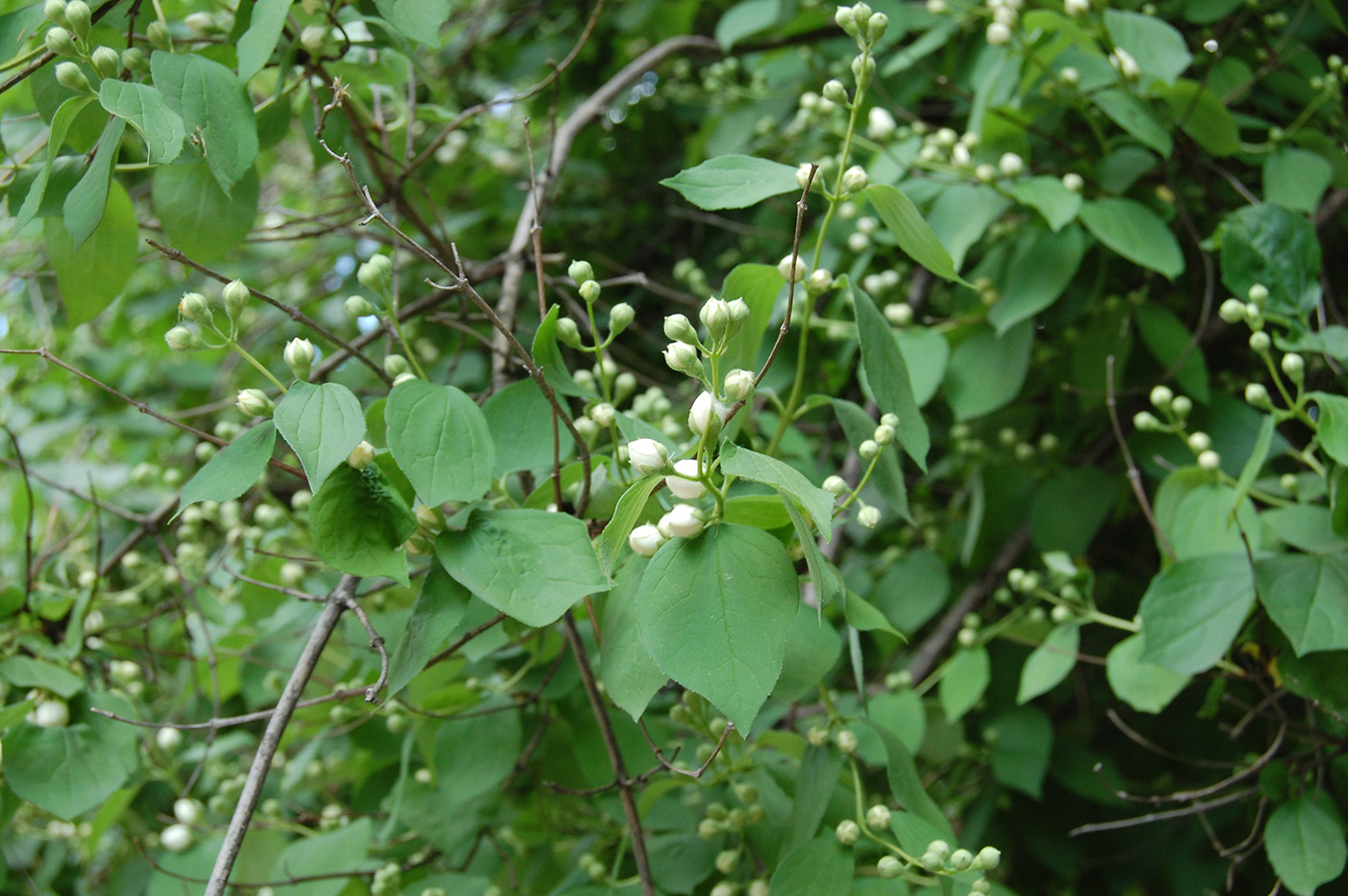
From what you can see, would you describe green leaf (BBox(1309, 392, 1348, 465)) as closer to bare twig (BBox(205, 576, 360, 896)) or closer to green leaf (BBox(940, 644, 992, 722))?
green leaf (BBox(940, 644, 992, 722))

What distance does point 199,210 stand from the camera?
4.33 ft

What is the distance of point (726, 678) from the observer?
2.74 feet

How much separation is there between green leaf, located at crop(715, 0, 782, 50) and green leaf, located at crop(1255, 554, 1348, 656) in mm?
1448

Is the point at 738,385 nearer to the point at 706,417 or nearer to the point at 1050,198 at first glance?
the point at 706,417

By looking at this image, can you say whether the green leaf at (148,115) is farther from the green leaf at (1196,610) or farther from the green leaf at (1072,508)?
the green leaf at (1072,508)

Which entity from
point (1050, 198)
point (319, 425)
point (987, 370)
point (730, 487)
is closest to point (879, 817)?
point (730, 487)

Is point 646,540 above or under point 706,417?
under

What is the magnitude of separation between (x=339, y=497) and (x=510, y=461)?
23 centimetres

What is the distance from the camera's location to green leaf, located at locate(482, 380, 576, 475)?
1142mm

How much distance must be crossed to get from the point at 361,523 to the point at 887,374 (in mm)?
602

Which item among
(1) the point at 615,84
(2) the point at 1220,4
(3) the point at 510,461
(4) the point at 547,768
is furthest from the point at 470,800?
(2) the point at 1220,4

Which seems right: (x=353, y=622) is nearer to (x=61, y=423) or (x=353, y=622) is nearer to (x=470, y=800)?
(x=470, y=800)

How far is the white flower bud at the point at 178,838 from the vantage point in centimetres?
160

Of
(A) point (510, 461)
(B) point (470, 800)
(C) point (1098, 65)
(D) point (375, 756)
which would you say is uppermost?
(C) point (1098, 65)
